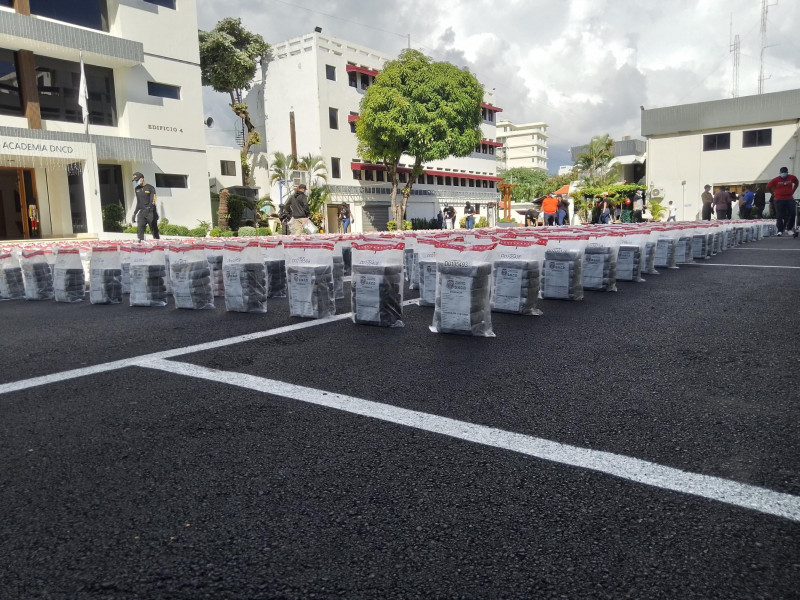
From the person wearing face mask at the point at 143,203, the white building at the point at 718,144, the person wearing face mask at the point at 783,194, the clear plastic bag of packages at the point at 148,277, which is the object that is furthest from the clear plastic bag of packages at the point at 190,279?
the white building at the point at 718,144

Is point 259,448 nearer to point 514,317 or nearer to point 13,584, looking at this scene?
point 13,584

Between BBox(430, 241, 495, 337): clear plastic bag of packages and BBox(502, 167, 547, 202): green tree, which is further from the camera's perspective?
BBox(502, 167, 547, 202): green tree

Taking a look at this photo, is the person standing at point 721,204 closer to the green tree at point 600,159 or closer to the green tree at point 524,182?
the green tree at point 600,159

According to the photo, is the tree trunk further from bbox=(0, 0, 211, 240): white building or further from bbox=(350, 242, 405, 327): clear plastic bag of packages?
bbox=(350, 242, 405, 327): clear plastic bag of packages

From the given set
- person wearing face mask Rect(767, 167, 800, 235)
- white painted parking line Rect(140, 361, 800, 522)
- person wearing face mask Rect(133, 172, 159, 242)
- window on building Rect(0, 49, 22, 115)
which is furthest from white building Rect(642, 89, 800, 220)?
white painted parking line Rect(140, 361, 800, 522)

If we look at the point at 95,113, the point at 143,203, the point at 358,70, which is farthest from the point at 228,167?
the point at 143,203

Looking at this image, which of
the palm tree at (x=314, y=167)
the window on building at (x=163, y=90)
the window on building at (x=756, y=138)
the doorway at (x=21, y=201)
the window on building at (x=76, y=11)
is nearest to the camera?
the window on building at (x=76, y=11)

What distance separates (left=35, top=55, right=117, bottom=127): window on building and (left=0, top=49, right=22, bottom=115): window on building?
2.31 feet

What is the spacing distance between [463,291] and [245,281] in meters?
2.39

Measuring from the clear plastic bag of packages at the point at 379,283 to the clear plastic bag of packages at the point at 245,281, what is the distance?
133 cm

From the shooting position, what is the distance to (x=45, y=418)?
8.48 ft

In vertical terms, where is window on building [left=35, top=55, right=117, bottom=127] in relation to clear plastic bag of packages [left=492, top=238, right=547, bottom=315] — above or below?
above

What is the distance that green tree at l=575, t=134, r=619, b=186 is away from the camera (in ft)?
163

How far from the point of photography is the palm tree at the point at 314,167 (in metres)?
33.3
